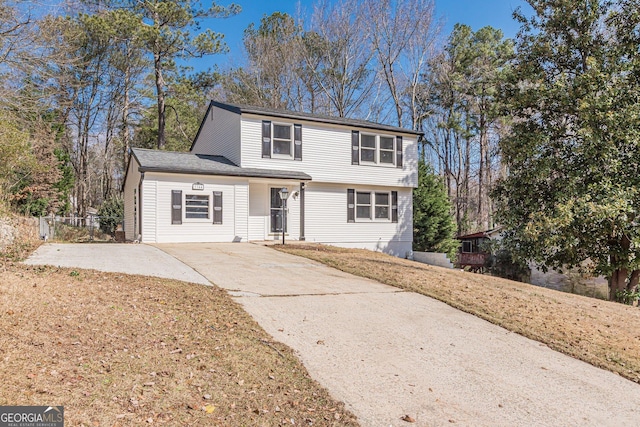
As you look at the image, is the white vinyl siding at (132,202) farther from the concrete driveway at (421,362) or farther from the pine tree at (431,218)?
the pine tree at (431,218)

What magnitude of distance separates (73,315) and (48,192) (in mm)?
16743

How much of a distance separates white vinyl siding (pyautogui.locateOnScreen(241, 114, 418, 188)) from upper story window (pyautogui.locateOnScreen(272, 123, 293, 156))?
1.13ft

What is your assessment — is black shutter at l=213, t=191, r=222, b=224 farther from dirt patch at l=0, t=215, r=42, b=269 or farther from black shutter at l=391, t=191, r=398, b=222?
black shutter at l=391, t=191, r=398, b=222

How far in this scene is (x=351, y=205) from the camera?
18.6 meters

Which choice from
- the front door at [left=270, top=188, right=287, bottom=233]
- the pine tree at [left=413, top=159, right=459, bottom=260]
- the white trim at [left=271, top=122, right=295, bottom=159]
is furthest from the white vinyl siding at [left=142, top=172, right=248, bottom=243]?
the pine tree at [left=413, top=159, right=459, bottom=260]

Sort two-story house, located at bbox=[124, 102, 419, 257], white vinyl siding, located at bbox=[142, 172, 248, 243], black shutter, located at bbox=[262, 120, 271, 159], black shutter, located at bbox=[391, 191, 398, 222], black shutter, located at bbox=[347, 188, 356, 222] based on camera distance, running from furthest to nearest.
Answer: black shutter, located at bbox=[391, 191, 398, 222]
black shutter, located at bbox=[347, 188, 356, 222]
black shutter, located at bbox=[262, 120, 271, 159]
two-story house, located at bbox=[124, 102, 419, 257]
white vinyl siding, located at bbox=[142, 172, 248, 243]

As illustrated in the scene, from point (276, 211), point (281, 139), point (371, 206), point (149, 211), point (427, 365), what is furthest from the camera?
point (371, 206)

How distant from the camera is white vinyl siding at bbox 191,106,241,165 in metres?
16.9

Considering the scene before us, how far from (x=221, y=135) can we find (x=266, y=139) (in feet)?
8.82

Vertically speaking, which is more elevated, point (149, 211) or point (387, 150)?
point (387, 150)

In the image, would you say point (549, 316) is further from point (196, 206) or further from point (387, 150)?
point (387, 150)

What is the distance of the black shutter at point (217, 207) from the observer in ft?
50.2

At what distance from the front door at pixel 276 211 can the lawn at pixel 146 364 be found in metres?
11.2

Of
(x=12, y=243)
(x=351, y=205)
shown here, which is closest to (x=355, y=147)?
(x=351, y=205)
